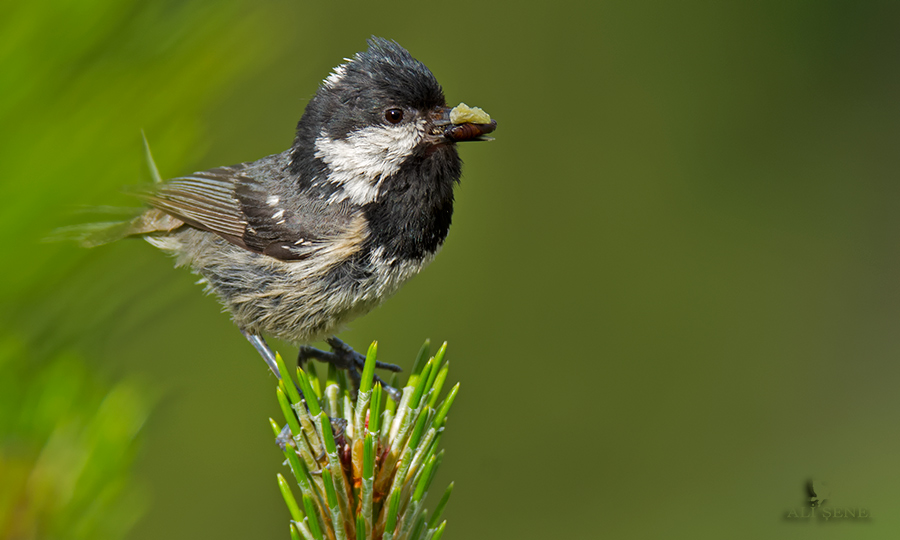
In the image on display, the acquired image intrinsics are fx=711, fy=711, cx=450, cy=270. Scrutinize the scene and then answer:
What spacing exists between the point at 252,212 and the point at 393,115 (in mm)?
557

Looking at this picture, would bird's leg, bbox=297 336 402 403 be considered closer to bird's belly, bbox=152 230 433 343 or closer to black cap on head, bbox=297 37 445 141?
bird's belly, bbox=152 230 433 343

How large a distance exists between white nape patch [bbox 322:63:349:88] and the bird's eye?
18 centimetres

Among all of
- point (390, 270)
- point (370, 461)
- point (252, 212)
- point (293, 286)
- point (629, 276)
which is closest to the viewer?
point (370, 461)

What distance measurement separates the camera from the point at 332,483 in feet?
4.18

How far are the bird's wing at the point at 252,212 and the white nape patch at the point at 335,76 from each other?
0.34m

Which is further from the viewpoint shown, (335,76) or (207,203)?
(207,203)

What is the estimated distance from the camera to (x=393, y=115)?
6.32 ft

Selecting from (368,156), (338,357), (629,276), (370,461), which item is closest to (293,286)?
→ (338,357)

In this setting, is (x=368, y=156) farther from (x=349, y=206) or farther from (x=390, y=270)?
(x=390, y=270)

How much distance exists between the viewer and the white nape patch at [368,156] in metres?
1.93

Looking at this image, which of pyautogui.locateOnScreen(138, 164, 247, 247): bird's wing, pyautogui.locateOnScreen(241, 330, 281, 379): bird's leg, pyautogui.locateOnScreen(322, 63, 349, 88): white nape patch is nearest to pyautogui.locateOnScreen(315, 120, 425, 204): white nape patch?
pyautogui.locateOnScreen(322, 63, 349, 88): white nape patch
